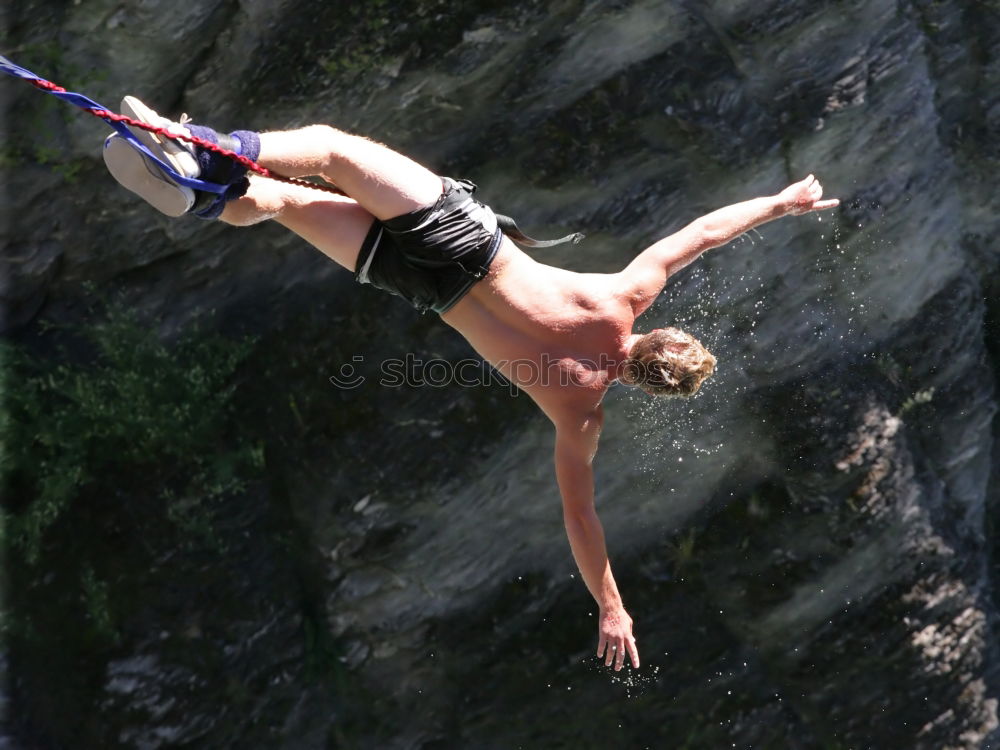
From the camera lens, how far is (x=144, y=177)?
14.2ft

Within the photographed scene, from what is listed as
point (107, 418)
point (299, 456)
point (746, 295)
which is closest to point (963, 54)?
point (746, 295)

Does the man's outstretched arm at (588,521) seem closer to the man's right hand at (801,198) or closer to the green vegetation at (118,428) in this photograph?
the man's right hand at (801,198)

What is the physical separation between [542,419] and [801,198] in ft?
9.73

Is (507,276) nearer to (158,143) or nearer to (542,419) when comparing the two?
(158,143)

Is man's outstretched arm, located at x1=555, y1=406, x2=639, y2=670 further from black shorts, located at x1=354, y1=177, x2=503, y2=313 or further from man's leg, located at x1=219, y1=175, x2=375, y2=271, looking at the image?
man's leg, located at x1=219, y1=175, x2=375, y2=271

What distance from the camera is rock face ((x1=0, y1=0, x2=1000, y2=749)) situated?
7.07m

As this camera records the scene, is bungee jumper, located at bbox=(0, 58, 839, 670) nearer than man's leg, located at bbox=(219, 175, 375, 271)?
Yes

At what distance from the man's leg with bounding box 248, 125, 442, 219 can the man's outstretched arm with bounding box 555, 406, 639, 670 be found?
4.06ft

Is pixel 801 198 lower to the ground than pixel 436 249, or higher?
lower

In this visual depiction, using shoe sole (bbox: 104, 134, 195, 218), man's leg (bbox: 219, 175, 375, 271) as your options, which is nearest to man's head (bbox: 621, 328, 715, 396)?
man's leg (bbox: 219, 175, 375, 271)
